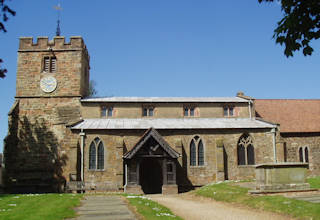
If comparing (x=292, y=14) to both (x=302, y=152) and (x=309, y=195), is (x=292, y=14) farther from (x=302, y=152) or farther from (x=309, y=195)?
(x=302, y=152)

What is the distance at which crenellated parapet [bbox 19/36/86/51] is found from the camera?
33469mm

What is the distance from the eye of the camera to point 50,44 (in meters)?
33.7

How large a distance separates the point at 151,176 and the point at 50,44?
1756 centimetres

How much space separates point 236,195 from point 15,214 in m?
12.7

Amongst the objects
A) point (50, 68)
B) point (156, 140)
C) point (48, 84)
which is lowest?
point (156, 140)

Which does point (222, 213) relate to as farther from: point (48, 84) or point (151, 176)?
point (48, 84)

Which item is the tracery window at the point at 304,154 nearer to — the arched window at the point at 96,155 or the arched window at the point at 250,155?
the arched window at the point at 250,155

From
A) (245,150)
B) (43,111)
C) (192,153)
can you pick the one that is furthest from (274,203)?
(43,111)

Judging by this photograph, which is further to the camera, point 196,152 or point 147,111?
point 147,111

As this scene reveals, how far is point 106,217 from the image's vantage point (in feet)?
Result: 39.7

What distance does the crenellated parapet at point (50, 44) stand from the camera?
3347 centimetres

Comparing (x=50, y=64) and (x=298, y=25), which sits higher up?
(x=50, y=64)

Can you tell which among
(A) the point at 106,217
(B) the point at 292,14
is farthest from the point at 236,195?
(B) the point at 292,14

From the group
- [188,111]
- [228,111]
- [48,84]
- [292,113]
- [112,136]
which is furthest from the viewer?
[292,113]
